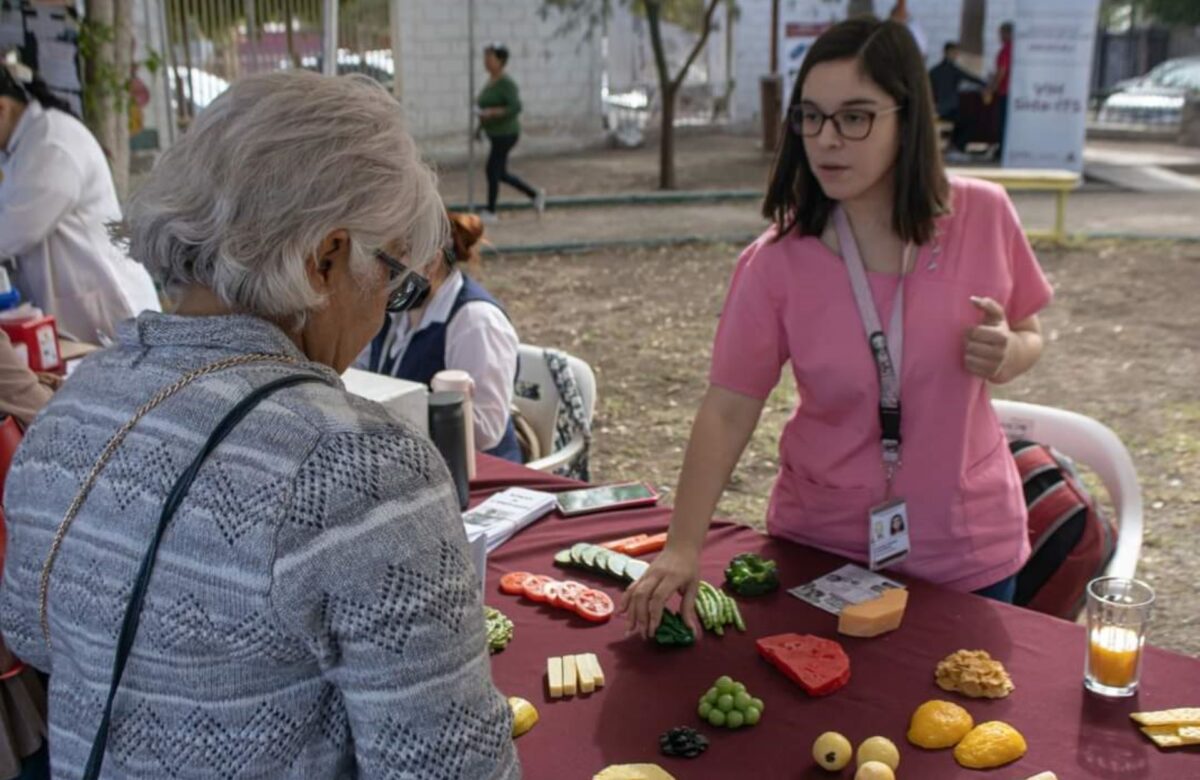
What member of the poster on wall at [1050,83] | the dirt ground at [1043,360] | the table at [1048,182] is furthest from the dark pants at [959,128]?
the dirt ground at [1043,360]

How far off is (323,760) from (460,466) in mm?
1303

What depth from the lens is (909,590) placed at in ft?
6.40

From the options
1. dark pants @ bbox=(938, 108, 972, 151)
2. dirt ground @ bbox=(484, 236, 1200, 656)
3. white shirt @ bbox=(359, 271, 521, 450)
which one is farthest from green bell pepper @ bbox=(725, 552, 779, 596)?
dark pants @ bbox=(938, 108, 972, 151)

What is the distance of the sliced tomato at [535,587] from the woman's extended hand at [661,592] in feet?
0.58

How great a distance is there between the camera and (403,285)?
3.88 feet

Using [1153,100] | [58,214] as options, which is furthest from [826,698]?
[1153,100]

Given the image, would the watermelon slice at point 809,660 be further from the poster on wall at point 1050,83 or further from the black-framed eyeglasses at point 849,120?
the poster on wall at point 1050,83

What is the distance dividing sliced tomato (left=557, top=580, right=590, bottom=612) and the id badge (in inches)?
20.0

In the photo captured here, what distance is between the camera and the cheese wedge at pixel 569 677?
167 cm

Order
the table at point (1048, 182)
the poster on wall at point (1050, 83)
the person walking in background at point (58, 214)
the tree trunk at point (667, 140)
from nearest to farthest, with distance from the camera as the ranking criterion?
the person walking in background at point (58, 214) < the table at point (1048, 182) < the poster on wall at point (1050, 83) < the tree trunk at point (667, 140)

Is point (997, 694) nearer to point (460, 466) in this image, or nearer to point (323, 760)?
point (323, 760)

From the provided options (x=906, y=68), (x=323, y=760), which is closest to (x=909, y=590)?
(x=906, y=68)

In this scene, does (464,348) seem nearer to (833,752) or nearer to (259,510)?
(833,752)

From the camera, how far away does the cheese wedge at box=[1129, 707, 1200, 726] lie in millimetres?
1512
